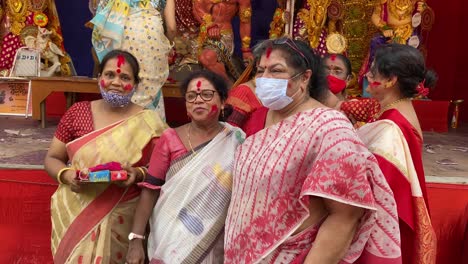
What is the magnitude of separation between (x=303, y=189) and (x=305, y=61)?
1.54 ft

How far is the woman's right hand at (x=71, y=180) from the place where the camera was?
7.55ft

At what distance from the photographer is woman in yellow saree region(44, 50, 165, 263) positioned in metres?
2.38

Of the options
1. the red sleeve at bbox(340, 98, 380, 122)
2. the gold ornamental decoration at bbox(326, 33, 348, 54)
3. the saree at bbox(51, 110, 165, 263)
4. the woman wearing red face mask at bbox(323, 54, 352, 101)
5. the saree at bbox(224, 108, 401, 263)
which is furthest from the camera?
the gold ornamental decoration at bbox(326, 33, 348, 54)

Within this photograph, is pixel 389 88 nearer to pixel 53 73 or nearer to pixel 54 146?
pixel 54 146

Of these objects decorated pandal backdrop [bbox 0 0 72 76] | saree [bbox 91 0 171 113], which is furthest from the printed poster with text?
saree [bbox 91 0 171 113]

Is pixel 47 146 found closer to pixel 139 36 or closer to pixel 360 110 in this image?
pixel 139 36

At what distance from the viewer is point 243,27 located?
5.91 meters

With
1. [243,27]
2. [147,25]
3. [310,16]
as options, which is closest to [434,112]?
[310,16]

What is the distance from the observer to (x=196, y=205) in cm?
216

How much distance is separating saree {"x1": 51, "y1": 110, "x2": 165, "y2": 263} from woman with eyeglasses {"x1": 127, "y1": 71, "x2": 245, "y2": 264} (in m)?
0.16

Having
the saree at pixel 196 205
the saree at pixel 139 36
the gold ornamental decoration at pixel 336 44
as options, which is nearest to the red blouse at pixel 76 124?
the saree at pixel 196 205

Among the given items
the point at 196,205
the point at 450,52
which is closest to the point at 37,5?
the point at 196,205

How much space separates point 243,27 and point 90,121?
3712 millimetres

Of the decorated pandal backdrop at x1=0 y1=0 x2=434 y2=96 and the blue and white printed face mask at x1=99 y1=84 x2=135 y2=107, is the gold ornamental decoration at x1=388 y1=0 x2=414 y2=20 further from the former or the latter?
the blue and white printed face mask at x1=99 y1=84 x2=135 y2=107
